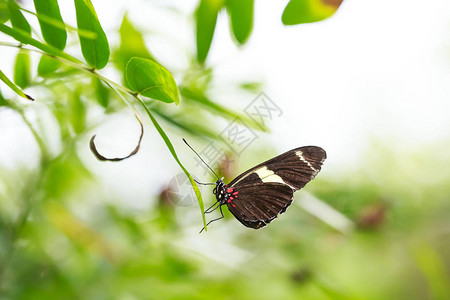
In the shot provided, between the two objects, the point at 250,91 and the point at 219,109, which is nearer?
the point at 219,109

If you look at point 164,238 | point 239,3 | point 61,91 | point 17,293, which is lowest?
point 17,293

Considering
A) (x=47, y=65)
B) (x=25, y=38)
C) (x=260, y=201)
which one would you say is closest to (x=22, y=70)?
(x=47, y=65)

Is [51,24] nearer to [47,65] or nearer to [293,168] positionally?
[47,65]

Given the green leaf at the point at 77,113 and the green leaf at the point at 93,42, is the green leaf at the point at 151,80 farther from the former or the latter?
the green leaf at the point at 77,113

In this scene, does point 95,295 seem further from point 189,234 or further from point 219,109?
point 219,109

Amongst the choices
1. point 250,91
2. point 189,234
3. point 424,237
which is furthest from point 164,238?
point 424,237
